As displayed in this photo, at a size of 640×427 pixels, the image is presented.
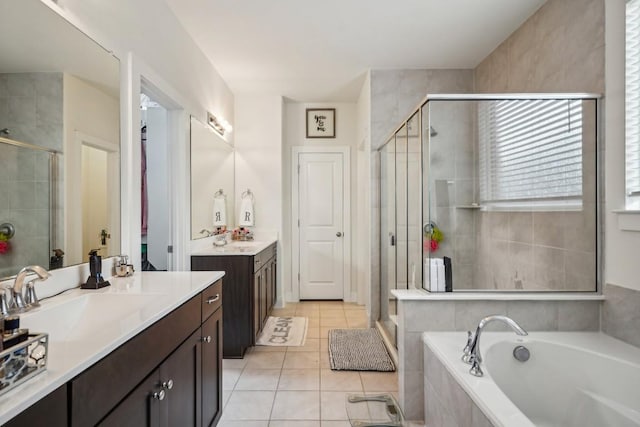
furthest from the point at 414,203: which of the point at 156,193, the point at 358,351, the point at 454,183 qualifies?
the point at 156,193

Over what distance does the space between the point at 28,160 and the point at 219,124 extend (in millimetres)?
2462

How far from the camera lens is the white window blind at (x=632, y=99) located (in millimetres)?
1716

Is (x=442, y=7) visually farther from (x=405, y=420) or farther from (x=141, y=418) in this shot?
(x=141, y=418)

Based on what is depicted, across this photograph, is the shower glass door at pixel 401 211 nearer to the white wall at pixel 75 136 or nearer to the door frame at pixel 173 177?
the door frame at pixel 173 177

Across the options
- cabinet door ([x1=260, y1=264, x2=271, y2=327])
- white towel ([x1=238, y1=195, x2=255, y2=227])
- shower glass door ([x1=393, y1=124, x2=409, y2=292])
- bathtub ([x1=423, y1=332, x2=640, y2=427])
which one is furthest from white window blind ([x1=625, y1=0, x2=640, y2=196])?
white towel ([x1=238, y1=195, x2=255, y2=227])

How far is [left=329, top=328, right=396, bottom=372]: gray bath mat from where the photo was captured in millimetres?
2656

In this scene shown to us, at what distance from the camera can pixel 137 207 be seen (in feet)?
6.57

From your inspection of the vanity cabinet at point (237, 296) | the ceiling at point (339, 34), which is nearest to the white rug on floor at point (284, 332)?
the vanity cabinet at point (237, 296)

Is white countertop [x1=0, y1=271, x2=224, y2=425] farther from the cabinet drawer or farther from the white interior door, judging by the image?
the white interior door

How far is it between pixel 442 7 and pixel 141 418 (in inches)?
113

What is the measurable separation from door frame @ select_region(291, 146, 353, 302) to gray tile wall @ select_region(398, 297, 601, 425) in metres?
2.65

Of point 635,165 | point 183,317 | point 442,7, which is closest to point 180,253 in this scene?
point 183,317

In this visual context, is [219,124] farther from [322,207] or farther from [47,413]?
[47,413]

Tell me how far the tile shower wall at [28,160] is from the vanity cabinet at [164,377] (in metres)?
0.56
